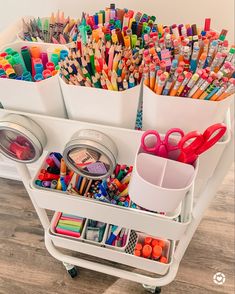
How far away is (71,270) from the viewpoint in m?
1.02

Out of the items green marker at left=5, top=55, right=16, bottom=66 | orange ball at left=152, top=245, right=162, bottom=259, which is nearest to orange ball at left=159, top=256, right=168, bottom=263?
orange ball at left=152, top=245, right=162, bottom=259

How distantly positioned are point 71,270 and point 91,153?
664 mm

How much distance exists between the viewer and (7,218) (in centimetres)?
122

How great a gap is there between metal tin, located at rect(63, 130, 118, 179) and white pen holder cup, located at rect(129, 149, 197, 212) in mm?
72

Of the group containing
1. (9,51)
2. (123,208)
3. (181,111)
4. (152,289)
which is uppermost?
(9,51)

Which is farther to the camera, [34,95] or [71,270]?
[71,270]

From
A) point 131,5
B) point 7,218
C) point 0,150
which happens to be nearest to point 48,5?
point 131,5

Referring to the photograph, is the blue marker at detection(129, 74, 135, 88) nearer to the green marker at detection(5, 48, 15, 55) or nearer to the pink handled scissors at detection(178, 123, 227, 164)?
the pink handled scissors at detection(178, 123, 227, 164)

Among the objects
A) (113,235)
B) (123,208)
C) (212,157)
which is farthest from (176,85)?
(113,235)

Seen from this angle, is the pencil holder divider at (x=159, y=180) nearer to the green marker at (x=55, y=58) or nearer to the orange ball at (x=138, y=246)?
the green marker at (x=55, y=58)

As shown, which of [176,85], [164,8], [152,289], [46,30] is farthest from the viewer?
[152,289]

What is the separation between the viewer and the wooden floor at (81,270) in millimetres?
1021

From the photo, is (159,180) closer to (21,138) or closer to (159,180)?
(159,180)

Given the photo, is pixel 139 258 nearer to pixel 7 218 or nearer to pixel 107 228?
pixel 107 228
